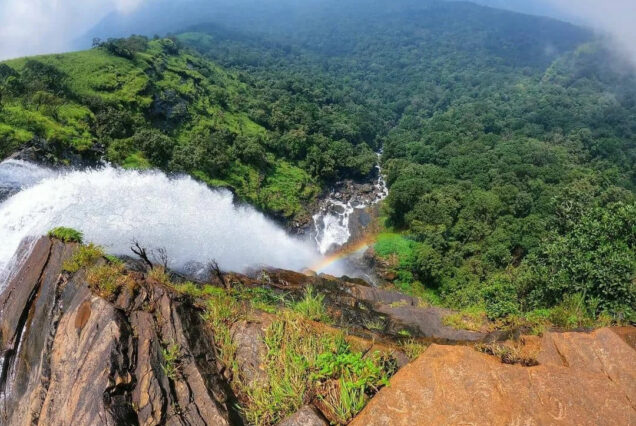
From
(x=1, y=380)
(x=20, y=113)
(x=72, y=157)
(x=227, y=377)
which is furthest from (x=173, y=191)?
(x=227, y=377)

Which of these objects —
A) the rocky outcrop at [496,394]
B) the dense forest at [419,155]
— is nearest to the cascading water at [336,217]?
the dense forest at [419,155]

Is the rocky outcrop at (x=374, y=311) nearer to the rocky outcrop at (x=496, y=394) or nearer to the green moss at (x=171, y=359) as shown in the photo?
the rocky outcrop at (x=496, y=394)

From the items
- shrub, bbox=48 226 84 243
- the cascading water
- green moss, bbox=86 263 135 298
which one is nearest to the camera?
green moss, bbox=86 263 135 298

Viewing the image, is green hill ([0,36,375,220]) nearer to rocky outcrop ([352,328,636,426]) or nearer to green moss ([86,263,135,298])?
green moss ([86,263,135,298])

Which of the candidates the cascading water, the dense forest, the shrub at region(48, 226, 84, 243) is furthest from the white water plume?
the cascading water

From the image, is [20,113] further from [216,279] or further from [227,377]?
[227,377]

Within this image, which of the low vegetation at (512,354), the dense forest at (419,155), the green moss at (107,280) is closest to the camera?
the low vegetation at (512,354)
